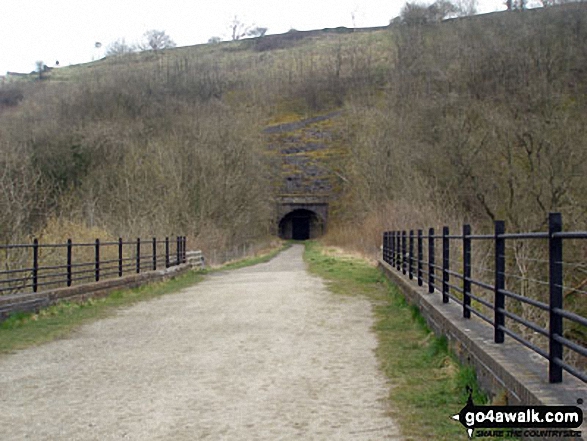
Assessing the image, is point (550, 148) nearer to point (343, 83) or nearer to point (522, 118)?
point (522, 118)

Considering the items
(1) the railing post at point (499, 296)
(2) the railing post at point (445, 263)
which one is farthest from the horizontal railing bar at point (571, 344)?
(2) the railing post at point (445, 263)

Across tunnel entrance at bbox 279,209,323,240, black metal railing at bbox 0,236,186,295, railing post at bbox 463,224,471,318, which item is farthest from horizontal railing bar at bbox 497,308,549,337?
tunnel entrance at bbox 279,209,323,240

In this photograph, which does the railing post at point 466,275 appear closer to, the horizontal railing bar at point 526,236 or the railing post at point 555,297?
the horizontal railing bar at point 526,236

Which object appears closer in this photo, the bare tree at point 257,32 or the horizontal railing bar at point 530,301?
the horizontal railing bar at point 530,301

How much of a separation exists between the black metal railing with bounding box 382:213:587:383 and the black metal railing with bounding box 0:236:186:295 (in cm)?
754

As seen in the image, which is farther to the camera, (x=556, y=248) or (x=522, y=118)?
(x=522, y=118)

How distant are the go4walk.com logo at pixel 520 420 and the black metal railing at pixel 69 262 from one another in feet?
30.8

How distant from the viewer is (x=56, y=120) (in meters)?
49.1

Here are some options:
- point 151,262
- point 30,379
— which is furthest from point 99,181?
point 30,379

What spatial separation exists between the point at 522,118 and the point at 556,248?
1128 inches

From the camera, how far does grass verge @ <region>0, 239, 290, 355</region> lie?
1024cm

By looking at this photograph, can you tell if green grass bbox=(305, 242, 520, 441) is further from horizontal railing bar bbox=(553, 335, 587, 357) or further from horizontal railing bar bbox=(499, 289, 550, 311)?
horizontal railing bar bbox=(553, 335, 587, 357)

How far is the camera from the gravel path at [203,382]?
5.39 metres

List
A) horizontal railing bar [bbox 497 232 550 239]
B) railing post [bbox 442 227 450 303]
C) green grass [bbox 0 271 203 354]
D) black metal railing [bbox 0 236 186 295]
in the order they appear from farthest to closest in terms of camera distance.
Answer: black metal railing [bbox 0 236 186 295]
green grass [bbox 0 271 203 354]
railing post [bbox 442 227 450 303]
horizontal railing bar [bbox 497 232 550 239]
